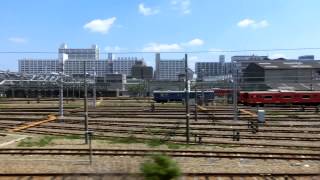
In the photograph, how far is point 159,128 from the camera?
121ft

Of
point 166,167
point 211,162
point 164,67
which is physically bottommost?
point 211,162

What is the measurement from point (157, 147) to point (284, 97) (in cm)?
4737

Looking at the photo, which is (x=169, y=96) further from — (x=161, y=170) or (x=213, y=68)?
(x=161, y=170)

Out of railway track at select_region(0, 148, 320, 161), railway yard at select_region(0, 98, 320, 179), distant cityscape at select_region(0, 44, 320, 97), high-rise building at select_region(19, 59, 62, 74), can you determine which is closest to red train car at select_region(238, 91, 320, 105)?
distant cityscape at select_region(0, 44, 320, 97)

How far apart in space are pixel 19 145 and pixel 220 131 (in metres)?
13.7

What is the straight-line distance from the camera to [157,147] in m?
25.9

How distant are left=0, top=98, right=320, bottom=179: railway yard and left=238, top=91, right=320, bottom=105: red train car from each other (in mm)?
24318

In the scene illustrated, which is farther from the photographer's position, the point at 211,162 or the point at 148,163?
the point at 211,162

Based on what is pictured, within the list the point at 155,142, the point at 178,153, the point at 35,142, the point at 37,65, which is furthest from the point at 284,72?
the point at 178,153

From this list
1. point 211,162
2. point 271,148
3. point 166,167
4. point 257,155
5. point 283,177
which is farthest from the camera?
point 271,148

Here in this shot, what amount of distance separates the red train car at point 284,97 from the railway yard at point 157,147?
2432cm

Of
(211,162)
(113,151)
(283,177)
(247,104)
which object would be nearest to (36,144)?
(113,151)

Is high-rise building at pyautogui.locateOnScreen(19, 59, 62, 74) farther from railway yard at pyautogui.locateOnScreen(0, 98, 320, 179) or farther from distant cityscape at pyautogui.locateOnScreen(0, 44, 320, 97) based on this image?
railway yard at pyautogui.locateOnScreen(0, 98, 320, 179)

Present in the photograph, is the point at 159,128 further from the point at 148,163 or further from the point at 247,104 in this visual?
the point at 247,104
